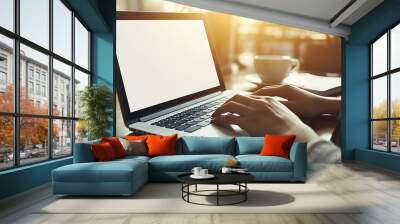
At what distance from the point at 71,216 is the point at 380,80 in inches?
300

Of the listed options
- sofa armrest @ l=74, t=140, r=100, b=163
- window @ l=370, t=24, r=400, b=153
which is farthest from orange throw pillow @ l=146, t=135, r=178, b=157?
window @ l=370, t=24, r=400, b=153

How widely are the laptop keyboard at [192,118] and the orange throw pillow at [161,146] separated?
1.92 metres

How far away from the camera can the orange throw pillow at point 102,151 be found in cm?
568

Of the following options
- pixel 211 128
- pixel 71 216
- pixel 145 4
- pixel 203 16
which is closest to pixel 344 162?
pixel 211 128

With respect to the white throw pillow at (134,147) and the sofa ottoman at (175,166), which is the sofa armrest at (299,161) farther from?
the white throw pillow at (134,147)

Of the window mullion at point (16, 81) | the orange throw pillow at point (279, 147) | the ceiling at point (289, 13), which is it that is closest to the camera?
the window mullion at point (16, 81)

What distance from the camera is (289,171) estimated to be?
19.9ft

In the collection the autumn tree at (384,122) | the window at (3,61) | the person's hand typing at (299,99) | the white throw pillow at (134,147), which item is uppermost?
the window at (3,61)

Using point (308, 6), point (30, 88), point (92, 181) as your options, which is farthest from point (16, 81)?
point (308, 6)

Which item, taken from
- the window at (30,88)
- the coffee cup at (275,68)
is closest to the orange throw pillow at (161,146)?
the window at (30,88)

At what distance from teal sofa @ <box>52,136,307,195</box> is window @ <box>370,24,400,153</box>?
313 centimetres

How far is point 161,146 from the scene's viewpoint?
6.78 meters

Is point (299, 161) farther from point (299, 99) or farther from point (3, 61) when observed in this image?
point (3, 61)

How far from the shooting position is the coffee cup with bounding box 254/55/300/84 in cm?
916
